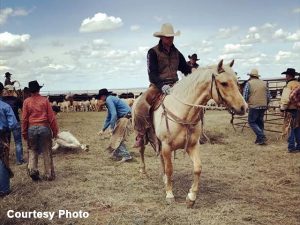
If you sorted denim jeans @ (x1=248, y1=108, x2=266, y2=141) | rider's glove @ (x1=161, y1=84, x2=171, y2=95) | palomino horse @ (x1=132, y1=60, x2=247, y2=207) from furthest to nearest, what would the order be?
denim jeans @ (x1=248, y1=108, x2=266, y2=141) → rider's glove @ (x1=161, y1=84, x2=171, y2=95) → palomino horse @ (x1=132, y1=60, x2=247, y2=207)

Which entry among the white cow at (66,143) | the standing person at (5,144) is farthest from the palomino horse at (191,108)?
the white cow at (66,143)

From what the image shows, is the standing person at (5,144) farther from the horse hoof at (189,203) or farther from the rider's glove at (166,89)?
the horse hoof at (189,203)

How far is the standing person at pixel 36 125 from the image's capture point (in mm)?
7402

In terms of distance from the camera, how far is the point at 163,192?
21.6 ft

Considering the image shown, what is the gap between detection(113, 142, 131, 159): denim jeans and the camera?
9.57 metres

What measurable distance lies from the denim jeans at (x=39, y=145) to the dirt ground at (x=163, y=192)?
0.36 meters

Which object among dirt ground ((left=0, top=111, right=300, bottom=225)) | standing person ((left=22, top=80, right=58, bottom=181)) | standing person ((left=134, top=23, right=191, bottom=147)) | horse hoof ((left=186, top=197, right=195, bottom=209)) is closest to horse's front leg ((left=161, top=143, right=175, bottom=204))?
dirt ground ((left=0, top=111, right=300, bottom=225))

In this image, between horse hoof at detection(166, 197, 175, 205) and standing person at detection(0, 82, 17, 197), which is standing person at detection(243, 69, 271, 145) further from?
standing person at detection(0, 82, 17, 197)

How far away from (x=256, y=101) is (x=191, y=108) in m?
6.65

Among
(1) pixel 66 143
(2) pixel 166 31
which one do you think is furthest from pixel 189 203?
(1) pixel 66 143

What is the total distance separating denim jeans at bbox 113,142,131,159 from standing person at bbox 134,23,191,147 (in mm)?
2995

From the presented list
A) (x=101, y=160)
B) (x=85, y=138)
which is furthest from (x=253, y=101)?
(x=85, y=138)

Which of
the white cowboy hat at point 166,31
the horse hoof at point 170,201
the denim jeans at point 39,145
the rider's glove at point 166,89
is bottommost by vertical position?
the horse hoof at point 170,201

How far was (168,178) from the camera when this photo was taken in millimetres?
6012
